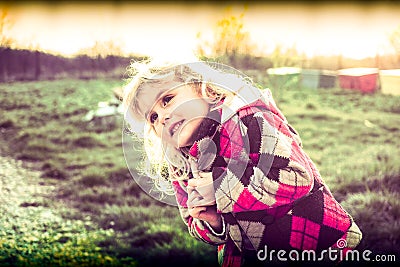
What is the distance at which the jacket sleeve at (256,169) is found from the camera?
2.91ft

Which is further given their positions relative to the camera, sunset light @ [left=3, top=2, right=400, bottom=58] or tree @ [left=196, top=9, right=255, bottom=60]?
tree @ [left=196, top=9, right=255, bottom=60]

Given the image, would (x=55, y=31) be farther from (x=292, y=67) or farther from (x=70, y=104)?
(x=292, y=67)

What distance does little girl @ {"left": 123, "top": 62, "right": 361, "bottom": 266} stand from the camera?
0.90 m

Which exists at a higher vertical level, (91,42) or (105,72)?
(91,42)

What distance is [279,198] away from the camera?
0.91 meters

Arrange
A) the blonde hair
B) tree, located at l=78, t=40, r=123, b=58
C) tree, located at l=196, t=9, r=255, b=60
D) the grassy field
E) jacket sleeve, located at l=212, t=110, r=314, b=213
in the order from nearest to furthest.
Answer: jacket sleeve, located at l=212, t=110, r=314, b=213, the blonde hair, the grassy field, tree, located at l=196, t=9, r=255, b=60, tree, located at l=78, t=40, r=123, b=58

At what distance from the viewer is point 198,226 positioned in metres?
1.01

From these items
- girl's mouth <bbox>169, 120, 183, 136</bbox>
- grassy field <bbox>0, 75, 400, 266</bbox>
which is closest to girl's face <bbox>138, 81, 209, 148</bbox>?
girl's mouth <bbox>169, 120, 183, 136</bbox>

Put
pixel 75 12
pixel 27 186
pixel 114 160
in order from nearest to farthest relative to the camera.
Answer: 1. pixel 75 12
2. pixel 27 186
3. pixel 114 160

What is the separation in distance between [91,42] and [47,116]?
20.6 inches

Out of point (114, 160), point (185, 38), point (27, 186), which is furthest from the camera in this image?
point (114, 160)

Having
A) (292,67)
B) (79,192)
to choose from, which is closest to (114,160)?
(79,192)

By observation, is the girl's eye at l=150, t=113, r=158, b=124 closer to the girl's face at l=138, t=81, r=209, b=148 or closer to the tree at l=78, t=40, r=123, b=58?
the girl's face at l=138, t=81, r=209, b=148

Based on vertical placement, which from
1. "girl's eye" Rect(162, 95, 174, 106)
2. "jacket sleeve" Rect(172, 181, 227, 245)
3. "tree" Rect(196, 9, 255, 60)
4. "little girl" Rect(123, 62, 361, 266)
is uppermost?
"tree" Rect(196, 9, 255, 60)
